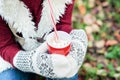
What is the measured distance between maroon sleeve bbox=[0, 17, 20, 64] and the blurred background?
0.75 m

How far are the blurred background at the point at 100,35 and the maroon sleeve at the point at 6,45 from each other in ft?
2.48

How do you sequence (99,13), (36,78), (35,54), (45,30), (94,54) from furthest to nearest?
(99,13) → (94,54) → (36,78) → (45,30) → (35,54)

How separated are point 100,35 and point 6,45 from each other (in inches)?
41.4

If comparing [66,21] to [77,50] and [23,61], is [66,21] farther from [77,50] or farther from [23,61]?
[23,61]

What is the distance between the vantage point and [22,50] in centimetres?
159

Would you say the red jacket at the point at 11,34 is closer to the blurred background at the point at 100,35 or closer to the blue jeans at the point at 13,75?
the blue jeans at the point at 13,75

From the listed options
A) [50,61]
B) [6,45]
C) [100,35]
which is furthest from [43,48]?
[100,35]

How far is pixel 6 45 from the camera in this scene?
61.1 inches

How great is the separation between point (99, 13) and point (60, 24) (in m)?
1.09

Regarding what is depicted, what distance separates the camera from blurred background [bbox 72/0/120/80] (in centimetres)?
222

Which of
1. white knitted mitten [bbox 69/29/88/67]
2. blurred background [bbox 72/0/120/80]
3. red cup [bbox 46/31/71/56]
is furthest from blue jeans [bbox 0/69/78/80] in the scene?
blurred background [bbox 72/0/120/80]

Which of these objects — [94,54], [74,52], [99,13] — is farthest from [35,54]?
[99,13]

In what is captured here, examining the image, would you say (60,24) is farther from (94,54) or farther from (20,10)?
(94,54)

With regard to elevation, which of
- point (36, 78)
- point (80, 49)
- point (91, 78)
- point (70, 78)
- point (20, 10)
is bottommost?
point (91, 78)
